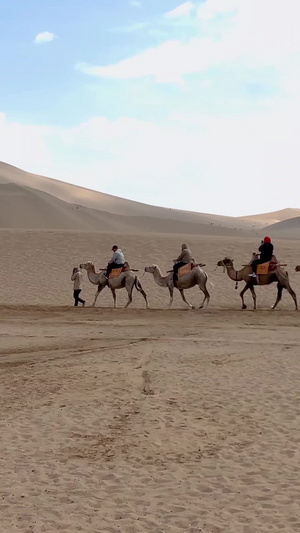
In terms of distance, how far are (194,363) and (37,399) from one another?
3.34m

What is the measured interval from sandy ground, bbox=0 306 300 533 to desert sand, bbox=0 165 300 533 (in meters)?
0.02

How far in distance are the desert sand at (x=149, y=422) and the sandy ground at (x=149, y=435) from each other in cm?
2

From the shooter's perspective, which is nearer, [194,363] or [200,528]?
[200,528]

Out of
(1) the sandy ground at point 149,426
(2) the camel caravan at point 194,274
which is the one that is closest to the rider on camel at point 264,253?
(2) the camel caravan at point 194,274

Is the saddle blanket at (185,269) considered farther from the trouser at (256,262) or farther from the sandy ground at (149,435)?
the sandy ground at (149,435)

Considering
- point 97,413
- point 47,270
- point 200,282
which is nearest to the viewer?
point 97,413

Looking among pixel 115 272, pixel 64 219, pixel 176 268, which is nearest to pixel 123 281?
pixel 115 272

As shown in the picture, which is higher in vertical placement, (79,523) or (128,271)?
(128,271)

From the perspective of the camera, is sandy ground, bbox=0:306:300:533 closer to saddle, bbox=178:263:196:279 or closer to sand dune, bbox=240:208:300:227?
saddle, bbox=178:263:196:279

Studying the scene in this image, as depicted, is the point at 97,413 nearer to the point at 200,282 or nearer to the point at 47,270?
the point at 200,282

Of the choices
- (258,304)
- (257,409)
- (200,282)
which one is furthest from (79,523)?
(258,304)

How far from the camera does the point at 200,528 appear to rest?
497 centimetres

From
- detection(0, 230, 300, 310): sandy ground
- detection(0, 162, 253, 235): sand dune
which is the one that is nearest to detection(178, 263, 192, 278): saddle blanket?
detection(0, 230, 300, 310): sandy ground

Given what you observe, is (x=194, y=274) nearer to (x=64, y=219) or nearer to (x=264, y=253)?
(x=264, y=253)
